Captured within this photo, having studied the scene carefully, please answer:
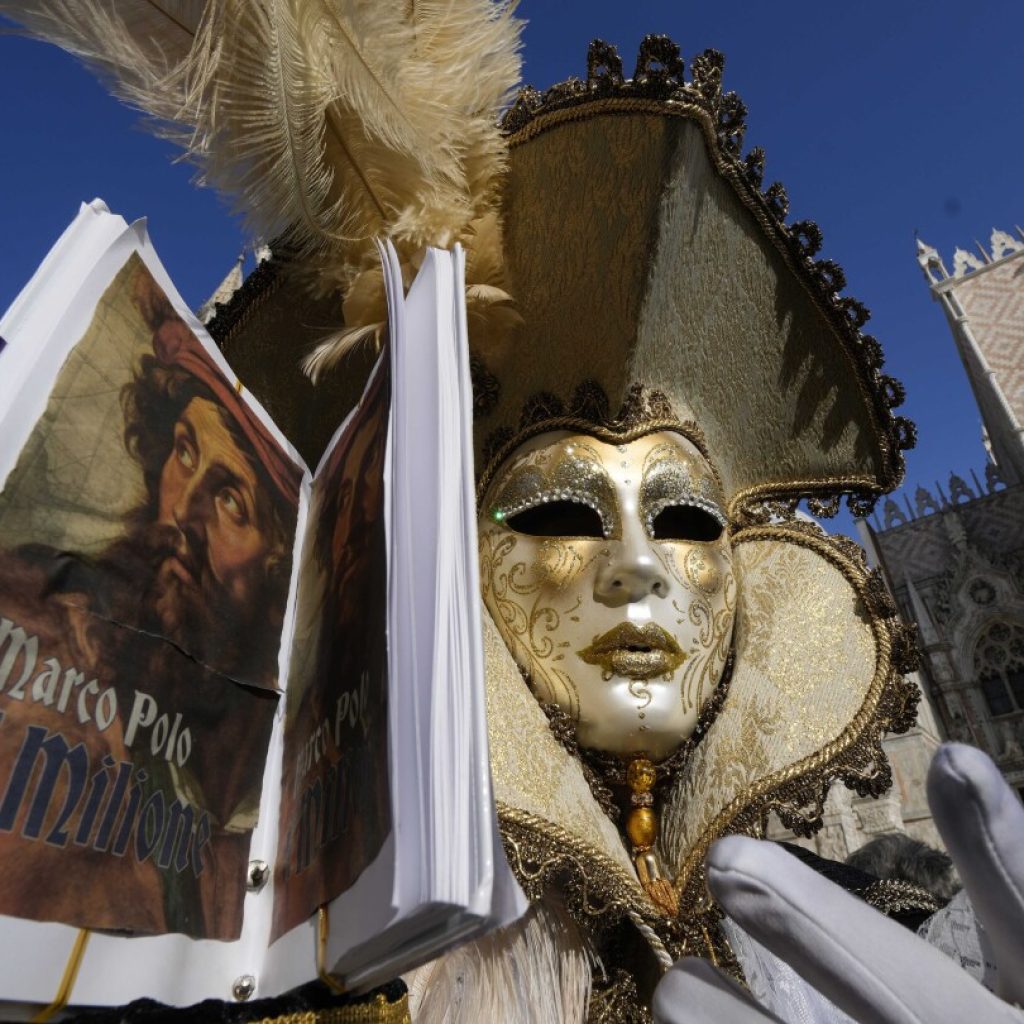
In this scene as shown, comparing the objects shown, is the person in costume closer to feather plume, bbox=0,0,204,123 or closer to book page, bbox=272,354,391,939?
feather plume, bbox=0,0,204,123

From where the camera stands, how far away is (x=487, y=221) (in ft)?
4.54

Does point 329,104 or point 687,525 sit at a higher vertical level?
point 329,104


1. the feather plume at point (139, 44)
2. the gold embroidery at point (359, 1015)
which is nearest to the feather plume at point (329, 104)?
the feather plume at point (139, 44)

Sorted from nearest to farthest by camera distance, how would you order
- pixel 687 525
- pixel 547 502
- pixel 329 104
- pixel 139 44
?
pixel 139 44 → pixel 329 104 → pixel 547 502 → pixel 687 525

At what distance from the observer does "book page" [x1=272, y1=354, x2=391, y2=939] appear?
1.59ft

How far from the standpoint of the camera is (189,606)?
61 cm

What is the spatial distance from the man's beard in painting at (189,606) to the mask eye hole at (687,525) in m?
0.98

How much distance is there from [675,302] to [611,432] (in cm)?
28

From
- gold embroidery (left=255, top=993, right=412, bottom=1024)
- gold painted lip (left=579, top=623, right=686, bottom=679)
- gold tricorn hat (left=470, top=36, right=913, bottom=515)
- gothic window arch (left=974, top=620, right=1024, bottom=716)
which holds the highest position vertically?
gothic window arch (left=974, top=620, right=1024, bottom=716)

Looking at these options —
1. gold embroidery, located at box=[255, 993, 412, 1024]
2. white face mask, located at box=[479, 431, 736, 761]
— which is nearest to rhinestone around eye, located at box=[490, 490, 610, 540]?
white face mask, located at box=[479, 431, 736, 761]

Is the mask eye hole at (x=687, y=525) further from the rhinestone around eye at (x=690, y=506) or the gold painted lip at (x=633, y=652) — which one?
the gold painted lip at (x=633, y=652)

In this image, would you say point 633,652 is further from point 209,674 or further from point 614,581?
point 209,674

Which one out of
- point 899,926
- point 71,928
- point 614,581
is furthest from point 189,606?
point 614,581

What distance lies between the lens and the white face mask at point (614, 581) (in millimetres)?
1306
